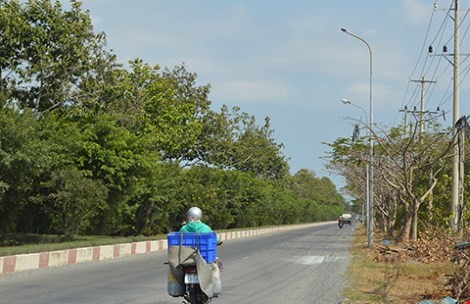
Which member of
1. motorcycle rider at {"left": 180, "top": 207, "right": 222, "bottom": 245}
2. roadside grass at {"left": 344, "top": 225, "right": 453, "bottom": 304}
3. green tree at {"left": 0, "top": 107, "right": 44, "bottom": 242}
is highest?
green tree at {"left": 0, "top": 107, "right": 44, "bottom": 242}

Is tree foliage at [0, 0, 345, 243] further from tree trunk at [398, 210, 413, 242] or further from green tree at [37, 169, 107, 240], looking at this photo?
tree trunk at [398, 210, 413, 242]

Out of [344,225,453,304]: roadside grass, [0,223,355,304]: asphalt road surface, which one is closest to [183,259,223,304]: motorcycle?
[0,223,355,304]: asphalt road surface

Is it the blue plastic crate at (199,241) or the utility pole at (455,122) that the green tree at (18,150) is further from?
the utility pole at (455,122)

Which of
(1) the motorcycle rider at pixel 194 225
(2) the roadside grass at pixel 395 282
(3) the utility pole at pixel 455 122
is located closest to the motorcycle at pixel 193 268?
(1) the motorcycle rider at pixel 194 225

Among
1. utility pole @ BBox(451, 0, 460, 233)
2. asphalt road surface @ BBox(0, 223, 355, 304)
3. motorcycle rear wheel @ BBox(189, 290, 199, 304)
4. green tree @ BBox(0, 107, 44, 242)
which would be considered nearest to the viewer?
motorcycle rear wheel @ BBox(189, 290, 199, 304)

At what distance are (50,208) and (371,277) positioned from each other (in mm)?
13555

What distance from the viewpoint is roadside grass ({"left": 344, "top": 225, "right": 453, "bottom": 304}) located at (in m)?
13.0

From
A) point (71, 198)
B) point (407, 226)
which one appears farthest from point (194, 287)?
point (407, 226)

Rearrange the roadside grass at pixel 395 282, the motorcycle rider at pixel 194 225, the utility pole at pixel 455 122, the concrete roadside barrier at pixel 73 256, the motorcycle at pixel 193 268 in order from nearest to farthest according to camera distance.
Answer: the motorcycle at pixel 193 268
the motorcycle rider at pixel 194 225
the roadside grass at pixel 395 282
the concrete roadside barrier at pixel 73 256
the utility pole at pixel 455 122

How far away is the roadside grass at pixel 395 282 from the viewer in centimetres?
1305

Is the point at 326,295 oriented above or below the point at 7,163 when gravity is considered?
below

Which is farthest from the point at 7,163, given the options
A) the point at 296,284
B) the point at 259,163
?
the point at 259,163

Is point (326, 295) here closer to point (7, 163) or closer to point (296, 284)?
point (296, 284)

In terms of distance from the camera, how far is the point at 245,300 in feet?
41.2
